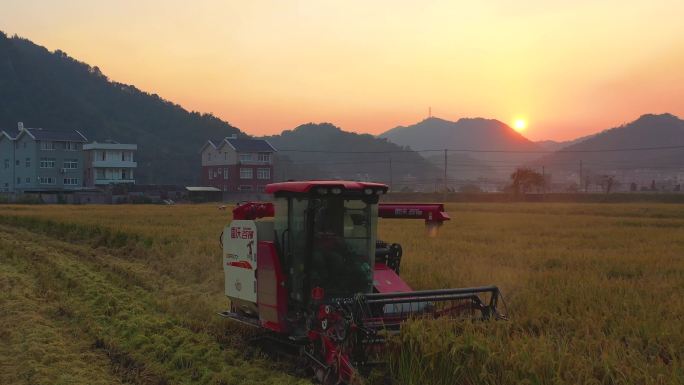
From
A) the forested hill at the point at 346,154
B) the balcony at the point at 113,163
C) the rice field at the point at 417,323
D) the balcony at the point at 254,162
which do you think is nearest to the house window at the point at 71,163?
the balcony at the point at 113,163

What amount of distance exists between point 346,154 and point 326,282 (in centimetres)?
12808

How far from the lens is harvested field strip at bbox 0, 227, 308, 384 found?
692 cm

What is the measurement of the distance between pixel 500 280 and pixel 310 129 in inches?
5430

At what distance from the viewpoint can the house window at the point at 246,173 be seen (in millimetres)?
73812

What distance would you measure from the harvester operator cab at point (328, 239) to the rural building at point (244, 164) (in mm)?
64975

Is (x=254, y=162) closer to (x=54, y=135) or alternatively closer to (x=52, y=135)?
(x=54, y=135)

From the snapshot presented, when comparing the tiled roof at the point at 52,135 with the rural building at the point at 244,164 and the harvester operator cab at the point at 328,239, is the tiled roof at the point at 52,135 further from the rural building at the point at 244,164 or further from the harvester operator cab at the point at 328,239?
the harvester operator cab at the point at 328,239

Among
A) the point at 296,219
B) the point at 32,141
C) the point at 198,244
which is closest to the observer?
the point at 296,219

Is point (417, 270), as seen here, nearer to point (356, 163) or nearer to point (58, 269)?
point (58, 269)

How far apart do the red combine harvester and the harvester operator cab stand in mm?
12

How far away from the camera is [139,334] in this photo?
27.7 feet

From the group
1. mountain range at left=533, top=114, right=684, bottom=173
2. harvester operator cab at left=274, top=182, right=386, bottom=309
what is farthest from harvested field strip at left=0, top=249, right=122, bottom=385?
mountain range at left=533, top=114, right=684, bottom=173

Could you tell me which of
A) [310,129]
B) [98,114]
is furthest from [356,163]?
[98,114]

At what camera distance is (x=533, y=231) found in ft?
72.4
